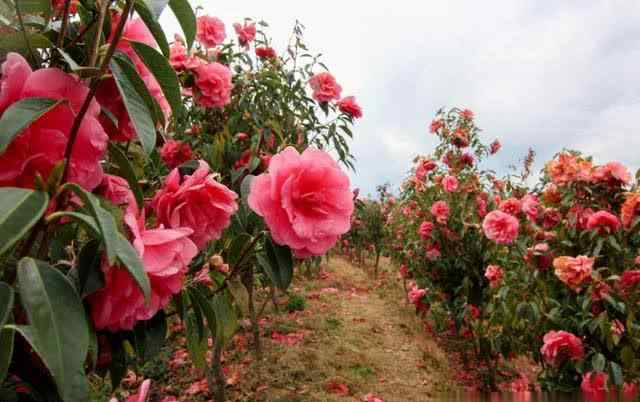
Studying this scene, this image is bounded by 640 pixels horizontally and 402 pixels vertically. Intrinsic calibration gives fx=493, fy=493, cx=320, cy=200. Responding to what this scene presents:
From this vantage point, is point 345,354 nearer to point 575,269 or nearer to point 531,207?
point 531,207

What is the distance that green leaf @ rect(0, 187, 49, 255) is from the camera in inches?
14.9

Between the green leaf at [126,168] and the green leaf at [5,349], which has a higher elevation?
the green leaf at [126,168]

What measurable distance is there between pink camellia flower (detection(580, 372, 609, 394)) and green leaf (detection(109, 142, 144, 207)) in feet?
7.07

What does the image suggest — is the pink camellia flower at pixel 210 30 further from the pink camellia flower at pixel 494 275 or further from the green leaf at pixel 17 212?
the pink camellia flower at pixel 494 275

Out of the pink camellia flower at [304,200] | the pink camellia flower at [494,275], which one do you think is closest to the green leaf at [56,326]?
the pink camellia flower at [304,200]

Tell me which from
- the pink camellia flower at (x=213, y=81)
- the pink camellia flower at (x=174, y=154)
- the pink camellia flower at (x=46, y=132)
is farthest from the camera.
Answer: the pink camellia flower at (x=174, y=154)

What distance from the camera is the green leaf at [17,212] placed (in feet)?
1.24

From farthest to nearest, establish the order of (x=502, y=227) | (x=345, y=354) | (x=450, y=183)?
(x=450, y=183) → (x=345, y=354) → (x=502, y=227)

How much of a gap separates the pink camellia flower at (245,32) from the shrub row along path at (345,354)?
7.41ft

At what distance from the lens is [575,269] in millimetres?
2107

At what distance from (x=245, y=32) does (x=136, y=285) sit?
2.77m

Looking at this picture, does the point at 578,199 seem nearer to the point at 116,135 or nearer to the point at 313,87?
the point at 313,87

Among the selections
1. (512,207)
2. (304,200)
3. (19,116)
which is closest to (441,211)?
(512,207)

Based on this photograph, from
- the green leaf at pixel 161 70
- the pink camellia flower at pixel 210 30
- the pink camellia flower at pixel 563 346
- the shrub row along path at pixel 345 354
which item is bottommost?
the shrub row along path at pixel 345 354
